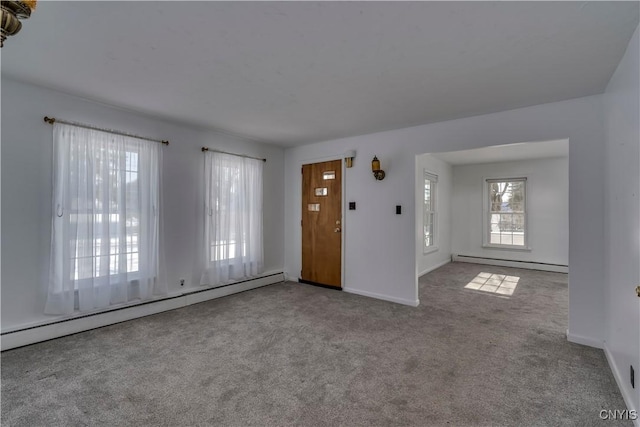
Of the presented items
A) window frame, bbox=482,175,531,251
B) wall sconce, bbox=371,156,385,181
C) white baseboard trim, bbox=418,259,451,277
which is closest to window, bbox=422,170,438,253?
white baseboard trim, bbox=418,259,451,277

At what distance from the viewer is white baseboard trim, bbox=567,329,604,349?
275cm

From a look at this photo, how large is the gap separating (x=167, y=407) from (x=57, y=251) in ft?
6.60

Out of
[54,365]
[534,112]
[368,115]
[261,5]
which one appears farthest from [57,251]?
[534,112]

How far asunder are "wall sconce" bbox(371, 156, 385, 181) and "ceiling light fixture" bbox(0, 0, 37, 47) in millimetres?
3490

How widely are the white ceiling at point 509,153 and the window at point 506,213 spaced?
0.60 metres

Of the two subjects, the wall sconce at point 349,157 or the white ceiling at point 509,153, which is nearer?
the wall sconce at point 349,157

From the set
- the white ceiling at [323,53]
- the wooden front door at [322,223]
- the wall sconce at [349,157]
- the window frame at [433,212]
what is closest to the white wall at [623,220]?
the white ceiling at [323,53]

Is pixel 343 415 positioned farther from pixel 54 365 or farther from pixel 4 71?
pixel 4 71

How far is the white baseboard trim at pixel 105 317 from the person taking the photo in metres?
2.67

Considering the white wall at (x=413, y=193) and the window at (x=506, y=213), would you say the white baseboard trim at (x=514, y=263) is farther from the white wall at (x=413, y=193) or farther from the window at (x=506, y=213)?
the white wall at (x=413, y=193)

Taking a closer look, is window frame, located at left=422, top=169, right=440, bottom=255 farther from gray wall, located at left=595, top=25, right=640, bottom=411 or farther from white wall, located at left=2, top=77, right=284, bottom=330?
white wall, located at left=2, top=77, right=284, bottom=330

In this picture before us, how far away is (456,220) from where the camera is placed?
7.27m

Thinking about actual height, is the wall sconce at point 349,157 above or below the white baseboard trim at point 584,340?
above

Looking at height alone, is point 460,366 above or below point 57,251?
below
